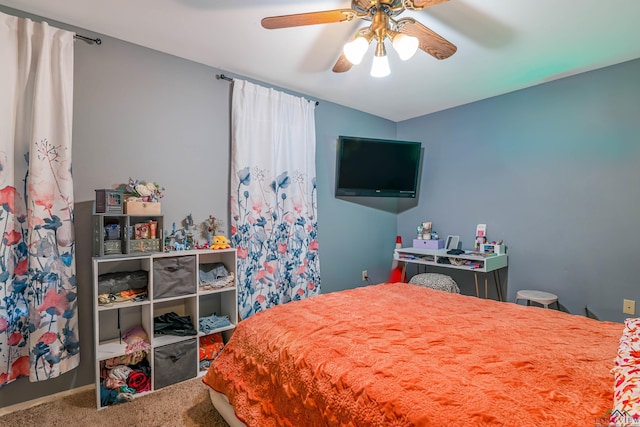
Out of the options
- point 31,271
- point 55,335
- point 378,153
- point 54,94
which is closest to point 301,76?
point 378,153

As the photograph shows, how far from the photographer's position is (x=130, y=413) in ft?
6.60

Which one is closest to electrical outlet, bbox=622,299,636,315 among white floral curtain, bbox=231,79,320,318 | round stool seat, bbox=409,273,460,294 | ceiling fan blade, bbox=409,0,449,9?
round stool seat, bbox=409,273,460,294

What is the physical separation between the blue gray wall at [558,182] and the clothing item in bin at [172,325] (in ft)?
9.85

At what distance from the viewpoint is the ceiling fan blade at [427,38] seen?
5.61 feet

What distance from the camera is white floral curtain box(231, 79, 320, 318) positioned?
9.59 feet

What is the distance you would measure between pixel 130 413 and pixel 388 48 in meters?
3.08

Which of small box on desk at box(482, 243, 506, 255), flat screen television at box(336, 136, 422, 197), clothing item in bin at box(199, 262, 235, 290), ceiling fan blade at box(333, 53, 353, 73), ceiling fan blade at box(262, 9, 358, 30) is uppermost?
ceiling fan blade at box(262, 9, 358, 30)

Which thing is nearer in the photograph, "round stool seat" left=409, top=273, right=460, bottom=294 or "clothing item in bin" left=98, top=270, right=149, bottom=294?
"clothing item in bin" left=98, top=270, right=149, bottom=294

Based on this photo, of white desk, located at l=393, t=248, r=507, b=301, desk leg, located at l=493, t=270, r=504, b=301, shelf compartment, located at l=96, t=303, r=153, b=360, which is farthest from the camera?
desk leg, located at l=493, t=270, r=504, b=301

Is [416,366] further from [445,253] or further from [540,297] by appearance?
[445,253]

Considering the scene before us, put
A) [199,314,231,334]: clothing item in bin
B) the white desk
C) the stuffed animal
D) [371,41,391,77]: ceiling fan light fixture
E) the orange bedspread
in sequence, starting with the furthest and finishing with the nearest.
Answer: the white desk, the stuffed animal, [199,314,231,334]: clothing item in bin, [371,41,391,77]: ceiling fan light fixture, the orange bedspread

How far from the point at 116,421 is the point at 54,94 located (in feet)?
6.82

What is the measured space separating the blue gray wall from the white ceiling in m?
0.27

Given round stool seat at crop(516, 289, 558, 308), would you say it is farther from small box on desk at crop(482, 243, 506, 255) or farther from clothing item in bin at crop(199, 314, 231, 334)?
clothing item in bin at crop(199, 314, 231, 334)
